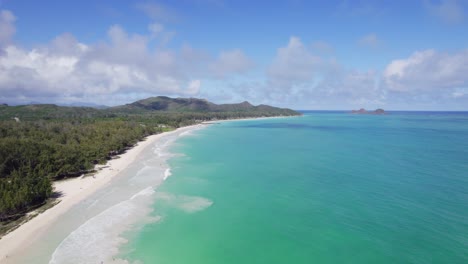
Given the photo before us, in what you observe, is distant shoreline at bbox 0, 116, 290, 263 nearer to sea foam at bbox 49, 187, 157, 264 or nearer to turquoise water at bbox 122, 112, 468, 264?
sea foam at bbox 49, 187, 157, 264

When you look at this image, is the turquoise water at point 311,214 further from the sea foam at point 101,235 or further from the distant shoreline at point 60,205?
the distant shoreline at point 60,205

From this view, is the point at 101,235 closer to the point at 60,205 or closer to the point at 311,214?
the point at 60,205

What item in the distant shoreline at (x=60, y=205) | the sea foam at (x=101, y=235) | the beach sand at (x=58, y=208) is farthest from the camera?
the distant shoreline at (x=60, y=205)

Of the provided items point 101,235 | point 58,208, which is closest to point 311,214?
point 101,235

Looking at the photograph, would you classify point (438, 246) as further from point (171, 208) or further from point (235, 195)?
point (171, 208)

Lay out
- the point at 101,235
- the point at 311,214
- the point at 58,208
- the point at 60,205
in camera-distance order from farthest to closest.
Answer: the point at 60,205 < the point at 58,208 < the point at 311,214 < the point at 101,235

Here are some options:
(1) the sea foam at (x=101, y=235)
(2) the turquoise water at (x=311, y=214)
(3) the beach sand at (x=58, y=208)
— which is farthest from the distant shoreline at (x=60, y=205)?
(2) the turquoise water at (x=311, y=214)

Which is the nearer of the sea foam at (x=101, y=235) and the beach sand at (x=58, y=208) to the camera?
the sea foam at (x=101, y=235)

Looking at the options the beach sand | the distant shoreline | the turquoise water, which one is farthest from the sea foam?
the distant shoreline
